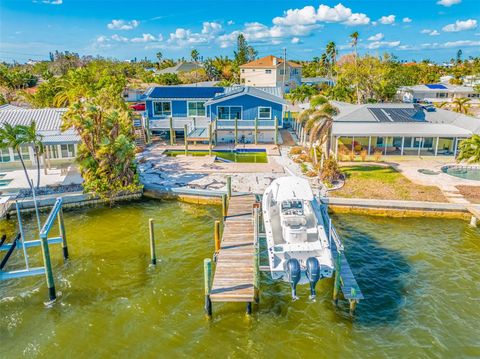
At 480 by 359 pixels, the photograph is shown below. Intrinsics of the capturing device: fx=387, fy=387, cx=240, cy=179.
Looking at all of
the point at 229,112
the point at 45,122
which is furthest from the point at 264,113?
the point at 45,122

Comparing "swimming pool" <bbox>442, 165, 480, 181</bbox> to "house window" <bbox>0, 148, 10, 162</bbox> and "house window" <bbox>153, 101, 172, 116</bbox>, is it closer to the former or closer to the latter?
"house window" <bbox>153, 101, 172, 116</bbox>

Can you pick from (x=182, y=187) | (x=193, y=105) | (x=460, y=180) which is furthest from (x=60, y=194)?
(x=460, y=180)

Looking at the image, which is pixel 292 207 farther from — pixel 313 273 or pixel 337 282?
pixel 313 273

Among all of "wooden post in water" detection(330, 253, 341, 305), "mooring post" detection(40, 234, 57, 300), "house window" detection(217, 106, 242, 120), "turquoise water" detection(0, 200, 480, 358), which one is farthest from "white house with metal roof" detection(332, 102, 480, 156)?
"mooring post" detection(40, 234, 57, 300)

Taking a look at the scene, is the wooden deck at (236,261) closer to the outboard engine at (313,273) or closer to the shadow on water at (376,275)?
the outboard engine at (313,273)

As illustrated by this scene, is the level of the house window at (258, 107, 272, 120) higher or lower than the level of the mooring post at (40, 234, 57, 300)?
higher

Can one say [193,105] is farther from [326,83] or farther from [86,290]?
[326,83]
